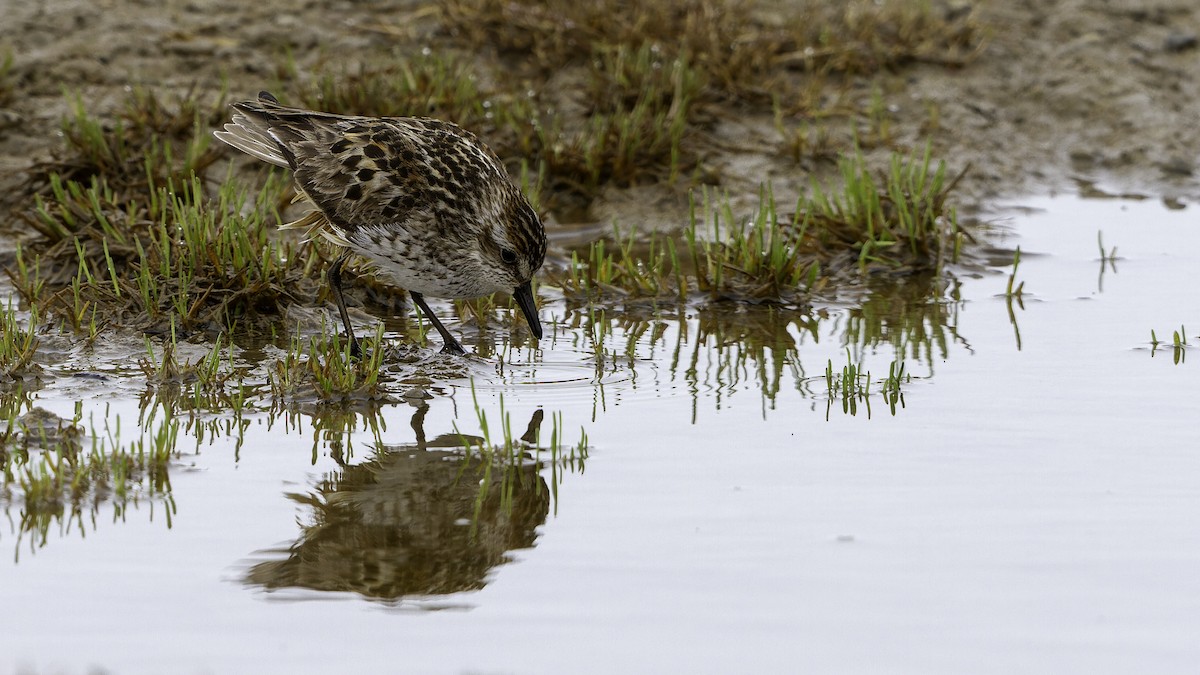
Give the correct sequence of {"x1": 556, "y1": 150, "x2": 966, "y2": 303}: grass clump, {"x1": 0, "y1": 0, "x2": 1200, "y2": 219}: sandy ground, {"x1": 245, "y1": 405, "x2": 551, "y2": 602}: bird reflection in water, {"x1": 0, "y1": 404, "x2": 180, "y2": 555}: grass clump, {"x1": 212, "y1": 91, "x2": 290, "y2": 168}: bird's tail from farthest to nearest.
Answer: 1. {"x1": 0, "y1": 0, "x2": 1200, "y2": 219}: sandy ground
2. {"x1": 556, "y1": 150, "x2": 966, "y2": 303}: grass clump
3. {"x1": 212, "y1": 91, "x2": 290, "y2": 168}: bird's tail
4. {"x1": 0, "y1": 404, "x2": 180, "y2": 555}: grass clump
5. {"x1": 245, "y1": 405, "x2": 551, "y2": 602}: bird reflection in water

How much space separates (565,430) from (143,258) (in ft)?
8.69

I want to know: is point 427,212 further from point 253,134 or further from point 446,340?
point 253,134

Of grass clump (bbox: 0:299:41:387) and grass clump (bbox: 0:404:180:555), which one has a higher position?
grass clump (bbox: 0:299:41:387)

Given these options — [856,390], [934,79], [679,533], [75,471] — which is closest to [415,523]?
[679,533]

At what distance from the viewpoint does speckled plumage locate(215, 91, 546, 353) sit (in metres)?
7.02

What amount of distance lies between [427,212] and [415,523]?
7.61 feet

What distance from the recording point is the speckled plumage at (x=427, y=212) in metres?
7.02

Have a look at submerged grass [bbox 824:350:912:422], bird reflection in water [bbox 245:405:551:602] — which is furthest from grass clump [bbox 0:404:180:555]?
submerged grass [bbox 824:350:912:422]

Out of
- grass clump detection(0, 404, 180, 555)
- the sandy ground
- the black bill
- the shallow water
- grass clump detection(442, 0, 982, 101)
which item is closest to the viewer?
the shallow water

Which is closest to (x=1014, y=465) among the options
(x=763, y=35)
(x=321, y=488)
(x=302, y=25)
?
(x=321, y=488)

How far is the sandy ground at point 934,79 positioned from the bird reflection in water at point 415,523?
472 cm

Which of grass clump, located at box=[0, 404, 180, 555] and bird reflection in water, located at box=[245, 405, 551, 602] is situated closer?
bird reflection in water, located at box=[245, 405, 551, 602]

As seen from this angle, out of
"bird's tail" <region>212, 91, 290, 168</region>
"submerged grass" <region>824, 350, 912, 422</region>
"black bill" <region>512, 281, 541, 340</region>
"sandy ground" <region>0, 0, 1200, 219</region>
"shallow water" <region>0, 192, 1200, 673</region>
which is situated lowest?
"shallow water" <region>0, 192, 1200, 673</region>

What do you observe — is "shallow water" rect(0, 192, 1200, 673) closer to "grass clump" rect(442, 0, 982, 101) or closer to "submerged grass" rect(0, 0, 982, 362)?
"submerged grass" rect(0, 0, 982, 362)
